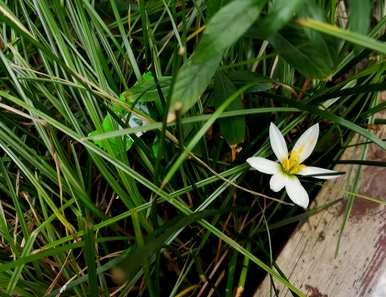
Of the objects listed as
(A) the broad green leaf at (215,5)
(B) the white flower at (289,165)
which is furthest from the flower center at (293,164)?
(A) the broad green leaf at (215,5)

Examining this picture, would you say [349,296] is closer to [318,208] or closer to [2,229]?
[318,208]

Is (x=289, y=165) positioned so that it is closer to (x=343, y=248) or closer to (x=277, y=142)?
(x=277, y=142)

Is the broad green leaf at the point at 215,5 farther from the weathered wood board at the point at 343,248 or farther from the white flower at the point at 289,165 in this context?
the weathered wood board at the point at 343,248

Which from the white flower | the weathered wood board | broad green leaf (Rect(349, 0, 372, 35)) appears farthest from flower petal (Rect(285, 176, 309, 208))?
broad green leaf (Rect(349, 0, 372, 35))

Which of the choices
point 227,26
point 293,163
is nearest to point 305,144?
point 293,163

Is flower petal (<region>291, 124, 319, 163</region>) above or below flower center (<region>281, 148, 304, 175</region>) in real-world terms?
above

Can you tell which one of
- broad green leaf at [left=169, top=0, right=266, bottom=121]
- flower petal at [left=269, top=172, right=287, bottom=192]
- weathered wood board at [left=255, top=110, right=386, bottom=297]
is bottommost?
weathered wood board at [left=255, top=110, right=386, bottom=297]

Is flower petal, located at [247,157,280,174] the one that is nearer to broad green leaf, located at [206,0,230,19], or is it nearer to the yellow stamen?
the yellow stamen
